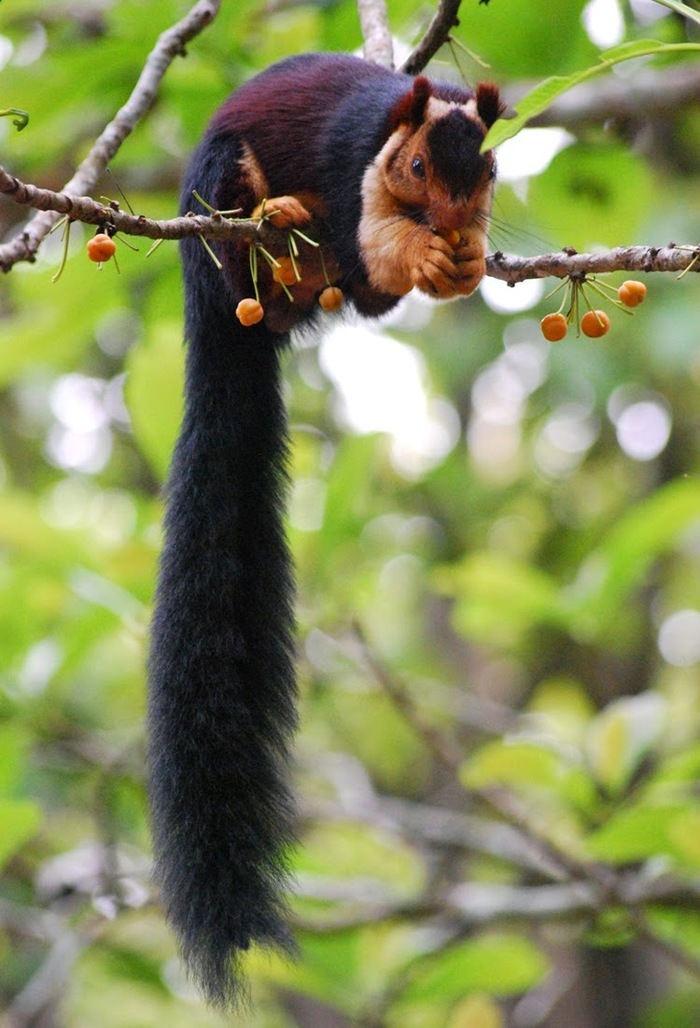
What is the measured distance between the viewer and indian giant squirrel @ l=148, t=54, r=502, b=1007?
1494 millimetres

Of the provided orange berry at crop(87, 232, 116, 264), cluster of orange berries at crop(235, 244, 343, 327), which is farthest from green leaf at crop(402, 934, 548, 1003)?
orange berry at crop(87, 232, 116, 264)

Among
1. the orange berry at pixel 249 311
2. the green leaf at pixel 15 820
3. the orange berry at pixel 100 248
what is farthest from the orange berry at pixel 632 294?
the green leaf at pixel 15 820

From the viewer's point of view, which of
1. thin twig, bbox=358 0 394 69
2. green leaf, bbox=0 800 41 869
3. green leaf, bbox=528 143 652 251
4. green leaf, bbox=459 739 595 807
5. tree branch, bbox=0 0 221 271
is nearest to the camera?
tree branch, bbox=0 0 221 271

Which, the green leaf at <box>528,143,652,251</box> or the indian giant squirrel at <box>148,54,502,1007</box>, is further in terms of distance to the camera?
the green leaf at <box>528,143,652,251</box>

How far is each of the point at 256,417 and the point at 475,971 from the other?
128 cm

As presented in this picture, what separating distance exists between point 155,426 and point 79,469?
2.64 m

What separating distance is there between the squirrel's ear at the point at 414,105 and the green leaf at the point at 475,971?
1644 mm

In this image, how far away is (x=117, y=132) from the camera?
1.47 metres

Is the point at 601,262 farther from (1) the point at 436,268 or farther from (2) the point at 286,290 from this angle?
(2) the point at 286,290

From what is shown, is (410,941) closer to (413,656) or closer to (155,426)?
(155,426)

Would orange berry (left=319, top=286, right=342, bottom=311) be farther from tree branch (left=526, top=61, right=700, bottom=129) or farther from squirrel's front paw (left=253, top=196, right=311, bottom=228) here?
tree branch (left=526, top=61, right=700, bottom=129)

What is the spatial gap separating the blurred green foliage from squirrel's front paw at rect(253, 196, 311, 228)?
15.6 inches

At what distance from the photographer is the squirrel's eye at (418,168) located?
4.84ft

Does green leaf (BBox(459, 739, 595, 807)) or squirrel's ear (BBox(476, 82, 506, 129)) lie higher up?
squirrel's ear (BBox(476, 82, 506, 129))
